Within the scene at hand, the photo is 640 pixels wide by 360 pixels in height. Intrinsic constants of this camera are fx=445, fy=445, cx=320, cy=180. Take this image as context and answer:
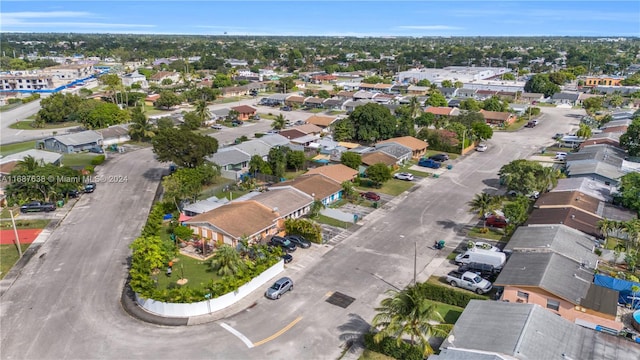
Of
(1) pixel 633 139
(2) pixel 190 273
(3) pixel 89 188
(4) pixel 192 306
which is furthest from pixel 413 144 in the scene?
(4) pixel 192 306

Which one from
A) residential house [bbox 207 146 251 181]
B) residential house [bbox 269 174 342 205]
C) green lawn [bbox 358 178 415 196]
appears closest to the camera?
residential house [bbox 269 174 342 205]

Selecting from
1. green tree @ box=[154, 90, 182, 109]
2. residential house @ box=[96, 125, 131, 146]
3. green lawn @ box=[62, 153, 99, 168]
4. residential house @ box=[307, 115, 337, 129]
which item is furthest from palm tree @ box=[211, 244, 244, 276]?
green tree @ box=[154, 90, 182, 109]

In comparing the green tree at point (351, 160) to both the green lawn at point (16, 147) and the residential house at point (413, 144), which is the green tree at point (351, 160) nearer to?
the residential house at point (413, 144)

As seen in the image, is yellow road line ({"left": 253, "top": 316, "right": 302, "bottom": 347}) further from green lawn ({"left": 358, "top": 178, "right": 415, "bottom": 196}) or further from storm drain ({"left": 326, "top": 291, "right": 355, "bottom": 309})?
green lawn ({"left": 358, "top": 178, "right": 415, "bottom": 196})

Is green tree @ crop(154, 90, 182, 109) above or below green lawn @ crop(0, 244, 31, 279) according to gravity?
above

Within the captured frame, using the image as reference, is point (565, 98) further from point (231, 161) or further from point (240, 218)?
point (240, 218)

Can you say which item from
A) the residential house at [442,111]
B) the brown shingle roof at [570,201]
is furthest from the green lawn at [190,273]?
the residential house at [442,111]
